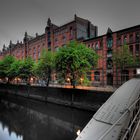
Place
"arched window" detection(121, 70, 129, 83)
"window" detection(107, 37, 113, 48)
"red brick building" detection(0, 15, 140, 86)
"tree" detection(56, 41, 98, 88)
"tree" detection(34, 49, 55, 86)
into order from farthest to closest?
"window" detection(107, 37, 113, 48), "arched window" detection(121, 70, 129, 83), "red brick building" detection(0, 15, 140, 86), "tree" detection(34, 49, 55, 86), "tree" detection(56, 41, 98, 88)

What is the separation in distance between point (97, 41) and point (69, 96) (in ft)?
65.6

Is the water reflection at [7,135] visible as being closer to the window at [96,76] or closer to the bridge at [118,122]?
the bridge at [118,122]

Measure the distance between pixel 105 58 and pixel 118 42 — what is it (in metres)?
4.71

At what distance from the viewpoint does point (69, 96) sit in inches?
837

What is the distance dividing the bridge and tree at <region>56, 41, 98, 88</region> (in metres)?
15.1

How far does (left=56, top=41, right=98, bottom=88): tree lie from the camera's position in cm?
1941

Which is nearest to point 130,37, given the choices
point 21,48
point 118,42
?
point 118,42

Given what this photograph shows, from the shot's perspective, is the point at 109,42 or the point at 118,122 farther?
the point at 109,42

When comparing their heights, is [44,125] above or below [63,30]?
below

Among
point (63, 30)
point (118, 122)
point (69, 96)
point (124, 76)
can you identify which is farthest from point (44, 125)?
point (63, 30)

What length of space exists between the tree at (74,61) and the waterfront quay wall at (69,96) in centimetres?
245

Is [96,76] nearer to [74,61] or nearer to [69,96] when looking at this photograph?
[69,96]

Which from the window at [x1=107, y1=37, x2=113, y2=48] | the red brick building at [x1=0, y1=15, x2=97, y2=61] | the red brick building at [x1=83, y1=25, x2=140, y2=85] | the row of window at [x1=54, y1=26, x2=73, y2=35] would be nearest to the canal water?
the red brick building at [x1=83, y1=25, x2=140, y2=85]

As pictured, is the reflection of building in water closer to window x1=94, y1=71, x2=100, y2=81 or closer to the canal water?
the canal water
